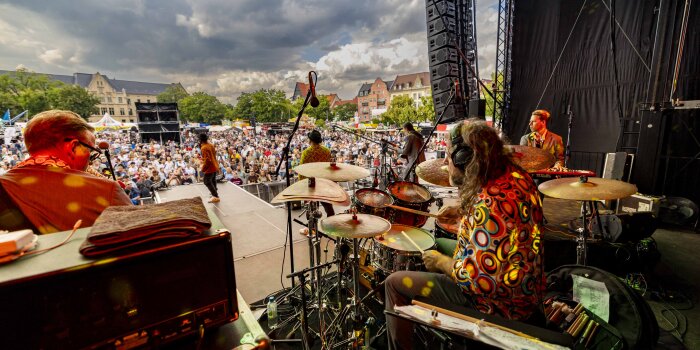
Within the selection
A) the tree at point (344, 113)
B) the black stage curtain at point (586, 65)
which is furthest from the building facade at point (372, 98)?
the black stage curtain at point (586, 65)

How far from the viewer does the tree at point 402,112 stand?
108 feet

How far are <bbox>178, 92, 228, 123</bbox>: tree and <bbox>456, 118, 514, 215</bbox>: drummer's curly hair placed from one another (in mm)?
53694

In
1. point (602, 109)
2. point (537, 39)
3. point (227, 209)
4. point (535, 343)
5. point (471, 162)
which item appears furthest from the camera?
point (537, 39)

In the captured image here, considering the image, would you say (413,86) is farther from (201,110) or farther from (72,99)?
(72,99)

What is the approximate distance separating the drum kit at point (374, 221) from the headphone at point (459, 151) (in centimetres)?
54

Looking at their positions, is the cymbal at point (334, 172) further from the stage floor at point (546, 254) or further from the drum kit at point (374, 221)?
the stage floor at point (546, 254)

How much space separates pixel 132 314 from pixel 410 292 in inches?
56.2

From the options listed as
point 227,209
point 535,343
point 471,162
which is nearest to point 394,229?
point 471,162

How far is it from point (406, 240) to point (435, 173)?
35.7 inches

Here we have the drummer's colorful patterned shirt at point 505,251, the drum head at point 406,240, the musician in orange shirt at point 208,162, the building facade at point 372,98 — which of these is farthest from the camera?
the building facade at point 372,98

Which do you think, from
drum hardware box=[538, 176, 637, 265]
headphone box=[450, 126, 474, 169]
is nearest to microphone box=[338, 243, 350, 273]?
headphone box=[450, 126, 474, 169]

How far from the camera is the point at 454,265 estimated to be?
5.61ft

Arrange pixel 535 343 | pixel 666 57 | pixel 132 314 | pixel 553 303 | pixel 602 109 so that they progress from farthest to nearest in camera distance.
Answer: pixel 602 109 → pixel 666 57 → pixel 553 303 → pixel 535 343 → pixel 132 314

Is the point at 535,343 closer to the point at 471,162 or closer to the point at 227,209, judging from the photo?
the point at 471,162
